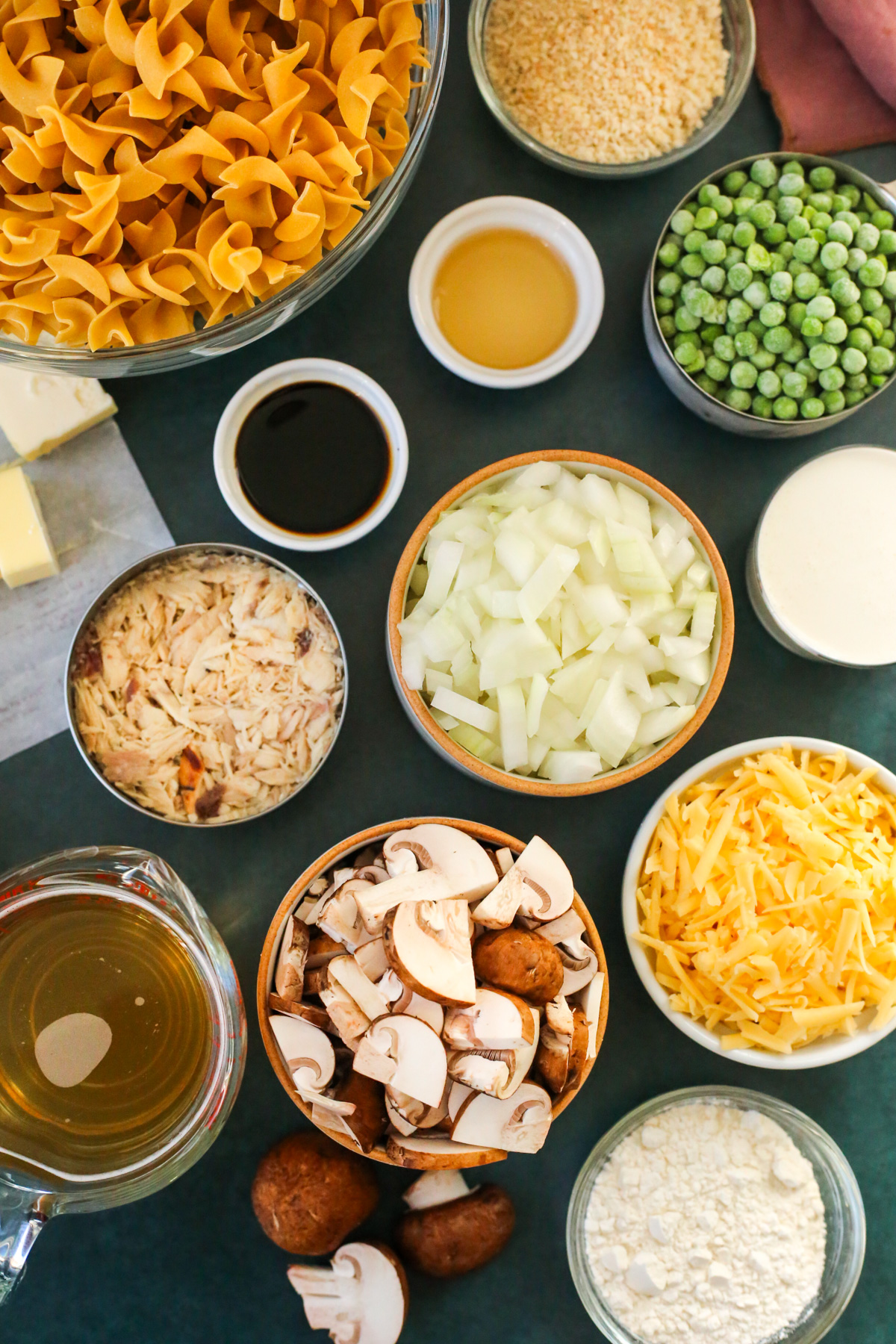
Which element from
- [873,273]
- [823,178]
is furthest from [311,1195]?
[823,178]

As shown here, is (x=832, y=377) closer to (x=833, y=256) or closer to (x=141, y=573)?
(x=833, y=256)

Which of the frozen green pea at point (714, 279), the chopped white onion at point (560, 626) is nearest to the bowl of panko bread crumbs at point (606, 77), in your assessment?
the frozen green pea at point (714, 279)

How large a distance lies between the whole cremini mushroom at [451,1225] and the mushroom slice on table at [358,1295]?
5 cm

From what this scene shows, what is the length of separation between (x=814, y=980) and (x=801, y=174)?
1.22m

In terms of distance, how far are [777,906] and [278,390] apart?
3.60ft

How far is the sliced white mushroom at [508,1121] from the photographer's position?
49.1 inches

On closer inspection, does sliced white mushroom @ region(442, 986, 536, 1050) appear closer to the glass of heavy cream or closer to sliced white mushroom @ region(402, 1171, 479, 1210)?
sliced white mushroom @ region(402, 1171, 479, 1210)

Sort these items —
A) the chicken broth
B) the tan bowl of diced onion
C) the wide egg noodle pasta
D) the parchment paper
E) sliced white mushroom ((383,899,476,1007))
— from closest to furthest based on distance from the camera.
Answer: the wide egg noodle pasta
sliced white mushroom ((383,899,476,1007))
the chicken broth
the tan bowl of diced onion
the parchment paper

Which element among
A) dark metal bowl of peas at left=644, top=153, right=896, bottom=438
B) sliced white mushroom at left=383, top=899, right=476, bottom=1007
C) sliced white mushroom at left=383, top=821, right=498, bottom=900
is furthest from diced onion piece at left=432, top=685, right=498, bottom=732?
dark metal bowl of peas at left=644, top=153, right=896, bottom=438

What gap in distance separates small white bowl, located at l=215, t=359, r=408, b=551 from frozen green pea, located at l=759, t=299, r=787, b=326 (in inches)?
22.6

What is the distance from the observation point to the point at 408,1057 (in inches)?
47.7

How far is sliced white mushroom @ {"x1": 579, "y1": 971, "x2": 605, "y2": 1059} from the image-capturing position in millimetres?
1312

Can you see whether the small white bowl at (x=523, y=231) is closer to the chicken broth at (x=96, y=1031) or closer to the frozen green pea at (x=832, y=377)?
the frozen green pea at (x=832, y=377)

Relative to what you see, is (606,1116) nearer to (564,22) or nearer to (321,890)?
(321,890)
